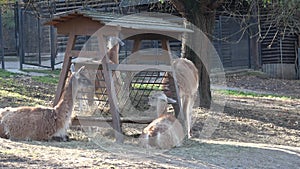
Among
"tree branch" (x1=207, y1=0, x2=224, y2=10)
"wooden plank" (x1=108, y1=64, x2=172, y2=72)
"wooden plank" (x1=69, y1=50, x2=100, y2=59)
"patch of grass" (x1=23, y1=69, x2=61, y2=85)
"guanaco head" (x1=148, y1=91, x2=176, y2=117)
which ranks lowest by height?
"patch of grass" (x1=23, y1=69, x2=61, y2=85)

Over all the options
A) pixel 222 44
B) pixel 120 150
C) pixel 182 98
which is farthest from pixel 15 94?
pixel 222 44

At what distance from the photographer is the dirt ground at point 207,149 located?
6.53 meters

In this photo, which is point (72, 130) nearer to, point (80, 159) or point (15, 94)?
point (80, 159)

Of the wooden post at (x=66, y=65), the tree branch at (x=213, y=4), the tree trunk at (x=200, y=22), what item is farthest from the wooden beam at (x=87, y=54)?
the tree branch at (x=213, y=4)

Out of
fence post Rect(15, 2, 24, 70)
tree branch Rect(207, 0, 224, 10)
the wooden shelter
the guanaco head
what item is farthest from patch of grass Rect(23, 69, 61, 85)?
the guanaco head

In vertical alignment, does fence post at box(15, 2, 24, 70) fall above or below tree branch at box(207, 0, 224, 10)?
below

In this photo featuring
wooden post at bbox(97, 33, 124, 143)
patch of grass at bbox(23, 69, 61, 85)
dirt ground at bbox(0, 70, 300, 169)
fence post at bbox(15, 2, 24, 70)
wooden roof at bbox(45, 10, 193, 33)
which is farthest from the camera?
fence post at bbox(15, 2, 24, 70)

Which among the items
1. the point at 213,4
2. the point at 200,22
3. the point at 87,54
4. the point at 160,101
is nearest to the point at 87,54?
the point at 87,54

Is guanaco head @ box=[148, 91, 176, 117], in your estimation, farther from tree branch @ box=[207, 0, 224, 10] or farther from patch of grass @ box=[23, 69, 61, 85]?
patch of grass @ box=[23, 69, 61, 85]

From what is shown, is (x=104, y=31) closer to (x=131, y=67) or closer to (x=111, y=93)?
(x=131, y=67)

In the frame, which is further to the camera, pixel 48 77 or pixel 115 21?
pixel 48 77

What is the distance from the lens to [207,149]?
8031 millimetres

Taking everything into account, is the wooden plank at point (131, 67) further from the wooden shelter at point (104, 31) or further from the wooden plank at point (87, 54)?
the wooden plank at point (87, 54)

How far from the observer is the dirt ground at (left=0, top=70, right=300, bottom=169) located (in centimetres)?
653
